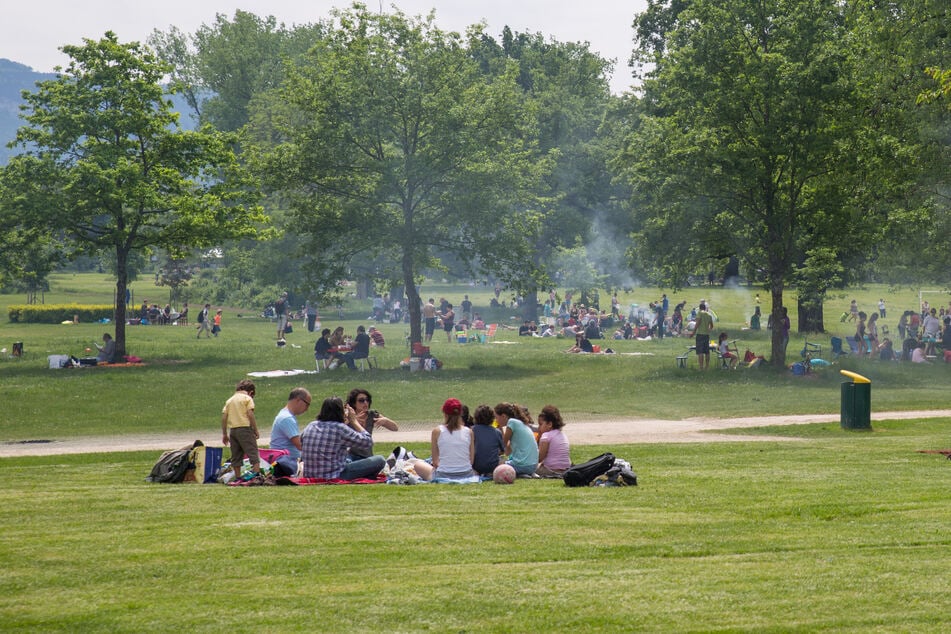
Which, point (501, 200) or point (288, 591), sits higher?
point (501, 200)

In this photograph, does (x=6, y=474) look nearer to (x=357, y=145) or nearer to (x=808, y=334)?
(x=357, y=145)

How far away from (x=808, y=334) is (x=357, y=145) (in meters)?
20.9

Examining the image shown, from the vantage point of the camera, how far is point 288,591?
8.48 metres

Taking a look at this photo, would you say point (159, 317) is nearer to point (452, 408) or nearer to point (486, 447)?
point (486, 447)

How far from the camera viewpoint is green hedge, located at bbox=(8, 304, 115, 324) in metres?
59.6

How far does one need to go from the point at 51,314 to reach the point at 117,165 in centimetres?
2513

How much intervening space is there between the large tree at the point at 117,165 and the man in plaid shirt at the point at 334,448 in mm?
23912

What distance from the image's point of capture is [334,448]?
1434 centimetres

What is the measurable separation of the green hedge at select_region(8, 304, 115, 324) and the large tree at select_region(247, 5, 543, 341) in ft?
84.2

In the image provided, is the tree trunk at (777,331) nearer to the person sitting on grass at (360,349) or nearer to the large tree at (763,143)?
the large tree at (763,143)

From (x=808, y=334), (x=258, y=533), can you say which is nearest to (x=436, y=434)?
(x=258, y=533)

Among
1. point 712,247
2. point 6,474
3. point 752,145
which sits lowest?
point 6,474

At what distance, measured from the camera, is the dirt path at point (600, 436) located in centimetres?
2116

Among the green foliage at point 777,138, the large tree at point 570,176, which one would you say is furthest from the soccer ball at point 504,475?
the large tree at point 570,176
